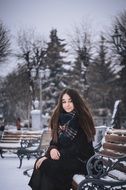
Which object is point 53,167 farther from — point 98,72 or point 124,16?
point 98,72

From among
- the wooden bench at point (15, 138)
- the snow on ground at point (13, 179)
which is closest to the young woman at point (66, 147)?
the snow on ground at point (13, 179)

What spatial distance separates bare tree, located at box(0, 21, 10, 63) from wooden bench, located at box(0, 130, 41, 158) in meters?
25.4

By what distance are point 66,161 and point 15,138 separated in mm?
8730

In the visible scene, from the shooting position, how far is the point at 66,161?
14.6 ft

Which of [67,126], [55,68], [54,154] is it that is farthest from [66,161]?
[55,68]

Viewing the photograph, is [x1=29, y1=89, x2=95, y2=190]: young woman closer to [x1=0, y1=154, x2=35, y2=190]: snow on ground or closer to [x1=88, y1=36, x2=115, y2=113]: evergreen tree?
[x1=0, y1=154, x2=35, y2=190]: snow on ground

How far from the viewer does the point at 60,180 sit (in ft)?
14.3

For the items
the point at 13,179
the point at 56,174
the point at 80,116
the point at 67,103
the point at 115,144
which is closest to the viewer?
the point at 56,174

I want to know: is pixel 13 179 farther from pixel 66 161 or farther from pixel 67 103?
pixel 66 161

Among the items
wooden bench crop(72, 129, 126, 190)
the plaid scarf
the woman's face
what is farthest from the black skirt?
the woman's face

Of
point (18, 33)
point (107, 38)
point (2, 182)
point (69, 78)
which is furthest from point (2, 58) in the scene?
point (2, 182)

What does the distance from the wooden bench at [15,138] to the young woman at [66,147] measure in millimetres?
7106

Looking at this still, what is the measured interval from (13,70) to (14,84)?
1.80m

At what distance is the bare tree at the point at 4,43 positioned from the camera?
38000mm
